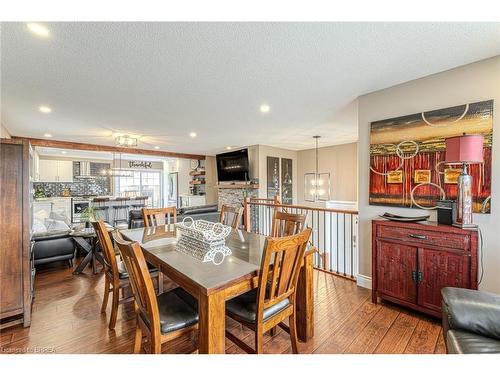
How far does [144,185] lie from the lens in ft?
33.2

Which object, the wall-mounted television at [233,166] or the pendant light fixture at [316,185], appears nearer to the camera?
the wall-mounted television at [233,166]

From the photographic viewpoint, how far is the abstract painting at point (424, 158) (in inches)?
80.3

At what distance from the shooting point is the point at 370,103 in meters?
2.78

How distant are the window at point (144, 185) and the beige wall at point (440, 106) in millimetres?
8540

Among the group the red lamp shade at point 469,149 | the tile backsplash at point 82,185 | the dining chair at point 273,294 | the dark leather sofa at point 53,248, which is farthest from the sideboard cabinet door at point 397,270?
the tile backsplash at point 82,185

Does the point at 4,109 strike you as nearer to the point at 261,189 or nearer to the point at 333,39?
the point at 333,39

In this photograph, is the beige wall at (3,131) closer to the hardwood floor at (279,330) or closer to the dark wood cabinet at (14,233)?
the dark wood cabinet at (14,233)

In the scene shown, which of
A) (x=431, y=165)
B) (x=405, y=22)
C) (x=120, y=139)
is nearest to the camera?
(x=405, y=22)

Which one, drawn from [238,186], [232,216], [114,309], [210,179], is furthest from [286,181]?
[114,309]

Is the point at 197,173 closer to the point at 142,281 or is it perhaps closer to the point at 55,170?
the point at 55,170

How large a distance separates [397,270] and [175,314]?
2.14 meters

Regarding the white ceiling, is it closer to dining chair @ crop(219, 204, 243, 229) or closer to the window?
dining chair @ crop(219, 204, 243, 229)
